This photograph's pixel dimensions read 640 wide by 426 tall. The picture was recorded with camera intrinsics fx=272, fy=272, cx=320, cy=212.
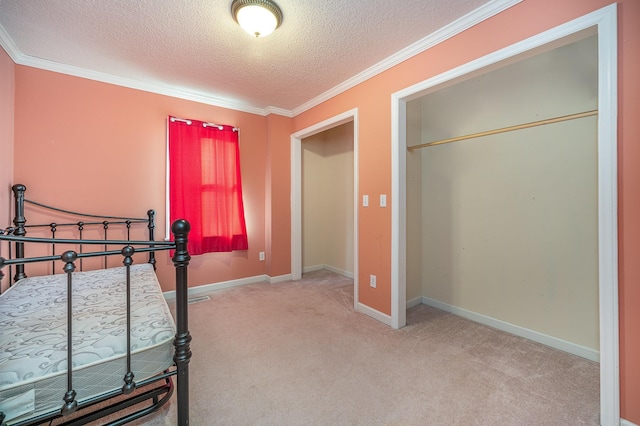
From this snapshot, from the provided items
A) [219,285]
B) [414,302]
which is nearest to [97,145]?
[219,285]

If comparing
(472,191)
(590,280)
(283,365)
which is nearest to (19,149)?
(283,365)

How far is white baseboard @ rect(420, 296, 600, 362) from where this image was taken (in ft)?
6.47

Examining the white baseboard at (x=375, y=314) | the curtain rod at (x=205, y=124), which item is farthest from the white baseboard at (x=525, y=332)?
the curtain rod at (x=205, y=124)

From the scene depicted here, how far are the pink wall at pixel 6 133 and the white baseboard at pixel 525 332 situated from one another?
3.97 meters

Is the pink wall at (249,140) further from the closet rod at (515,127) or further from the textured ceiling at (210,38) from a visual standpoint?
the closet rod at (515,127)

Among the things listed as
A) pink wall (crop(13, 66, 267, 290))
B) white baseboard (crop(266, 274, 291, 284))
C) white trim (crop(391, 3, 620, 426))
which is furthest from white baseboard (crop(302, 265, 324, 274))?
white trim (crop(391, 3, 620, 426))

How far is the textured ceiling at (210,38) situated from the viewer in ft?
5.98

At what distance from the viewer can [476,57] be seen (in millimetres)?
1907

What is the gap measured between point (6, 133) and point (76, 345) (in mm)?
2299

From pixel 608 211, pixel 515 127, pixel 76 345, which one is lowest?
pixel 76 345

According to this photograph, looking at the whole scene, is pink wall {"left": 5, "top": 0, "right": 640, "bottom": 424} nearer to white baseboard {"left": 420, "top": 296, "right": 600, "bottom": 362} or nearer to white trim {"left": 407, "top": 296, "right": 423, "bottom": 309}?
white trim {"left": 407, "top": 296, "right": 423, "bottom": 309}

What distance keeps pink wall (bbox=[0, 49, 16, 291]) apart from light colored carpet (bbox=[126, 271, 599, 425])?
5.73ft

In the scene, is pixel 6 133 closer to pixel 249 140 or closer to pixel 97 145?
pixel 97 145

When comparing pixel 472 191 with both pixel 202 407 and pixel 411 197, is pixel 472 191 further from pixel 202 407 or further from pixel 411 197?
pixel 202 407
